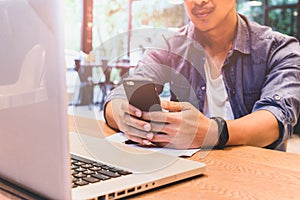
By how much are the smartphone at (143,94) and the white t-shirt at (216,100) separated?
86 centimetres

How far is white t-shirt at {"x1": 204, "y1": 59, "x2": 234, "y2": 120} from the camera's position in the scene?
1764 millimetres

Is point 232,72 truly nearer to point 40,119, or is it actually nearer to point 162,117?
point 162,117

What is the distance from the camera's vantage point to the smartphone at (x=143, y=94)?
877mm

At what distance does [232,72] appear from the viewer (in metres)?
1.75

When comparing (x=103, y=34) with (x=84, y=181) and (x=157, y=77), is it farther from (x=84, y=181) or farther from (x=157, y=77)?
(x=84, y=181)

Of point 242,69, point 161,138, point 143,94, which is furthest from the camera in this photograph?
point 242,69

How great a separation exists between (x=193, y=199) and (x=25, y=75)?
337 mm

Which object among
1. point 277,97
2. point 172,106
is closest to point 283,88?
point 277,97

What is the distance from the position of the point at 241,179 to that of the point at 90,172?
12.0 inches

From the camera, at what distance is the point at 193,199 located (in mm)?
606

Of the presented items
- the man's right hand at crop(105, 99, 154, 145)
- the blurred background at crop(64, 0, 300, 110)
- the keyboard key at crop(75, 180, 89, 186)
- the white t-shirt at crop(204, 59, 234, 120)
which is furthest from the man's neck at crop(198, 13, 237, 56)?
the blurred background at crop(64, 0, 300, 110)

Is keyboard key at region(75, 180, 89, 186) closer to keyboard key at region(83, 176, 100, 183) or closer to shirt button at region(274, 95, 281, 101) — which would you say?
keyboard key at region(83, 176, 100, 183)

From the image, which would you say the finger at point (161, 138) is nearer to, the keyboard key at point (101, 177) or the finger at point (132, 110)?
the finger at point (132, 110)

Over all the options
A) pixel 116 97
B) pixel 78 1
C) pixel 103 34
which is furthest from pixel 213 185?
pixel 78 1
